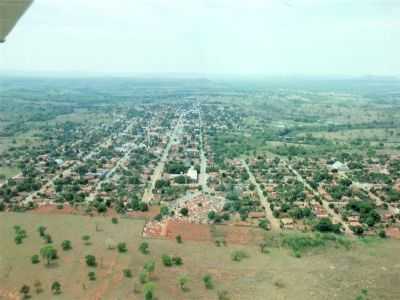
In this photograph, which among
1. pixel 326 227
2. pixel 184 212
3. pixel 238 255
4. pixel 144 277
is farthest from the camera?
pixel 184 212

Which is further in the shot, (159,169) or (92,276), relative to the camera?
(159,169)

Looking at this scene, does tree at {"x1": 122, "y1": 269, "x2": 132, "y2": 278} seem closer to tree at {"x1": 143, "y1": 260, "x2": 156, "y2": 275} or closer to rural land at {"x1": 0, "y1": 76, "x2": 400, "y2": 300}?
rural land at {"x1": 0, "y1": 76, "x2": 400, "y2": 300}

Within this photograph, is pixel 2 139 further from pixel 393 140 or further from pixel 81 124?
pixel 393 140

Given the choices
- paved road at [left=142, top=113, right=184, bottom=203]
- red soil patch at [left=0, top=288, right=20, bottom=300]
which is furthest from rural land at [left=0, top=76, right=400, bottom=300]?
paved road at [left=142, top=113, right=184, bottom=203]

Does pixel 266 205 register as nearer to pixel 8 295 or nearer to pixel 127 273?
pixel 127 273

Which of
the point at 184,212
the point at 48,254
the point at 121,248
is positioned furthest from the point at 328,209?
the point at 48,254
